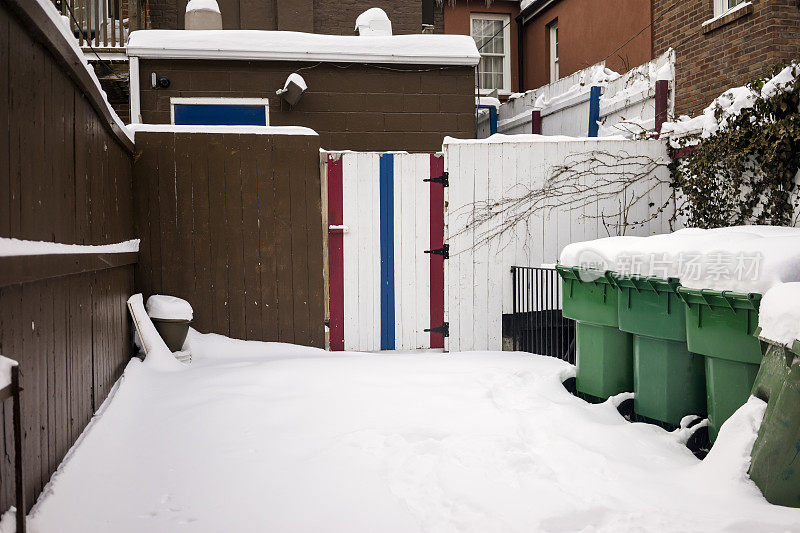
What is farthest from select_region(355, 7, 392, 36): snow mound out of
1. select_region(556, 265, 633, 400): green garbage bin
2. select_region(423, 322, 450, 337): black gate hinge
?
select_region(556, 265, 633, 400): green garbage bin

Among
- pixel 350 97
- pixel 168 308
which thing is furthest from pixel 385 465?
pixel 350 97

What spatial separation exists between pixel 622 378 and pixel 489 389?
920 millimetres

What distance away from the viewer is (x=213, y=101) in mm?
8703

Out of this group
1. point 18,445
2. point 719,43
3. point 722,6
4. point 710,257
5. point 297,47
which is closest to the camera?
point 18,445

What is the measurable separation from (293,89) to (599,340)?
568cm

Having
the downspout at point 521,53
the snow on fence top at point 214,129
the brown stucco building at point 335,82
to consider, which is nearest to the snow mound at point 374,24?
the brown stucco building at point 335,82

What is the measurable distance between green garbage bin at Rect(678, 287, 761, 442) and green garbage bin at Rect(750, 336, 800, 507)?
37 centimetres

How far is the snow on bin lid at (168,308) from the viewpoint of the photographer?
5.25m

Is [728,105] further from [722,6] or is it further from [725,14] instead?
[722,6]

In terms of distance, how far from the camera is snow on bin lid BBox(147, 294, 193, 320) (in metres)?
5.25

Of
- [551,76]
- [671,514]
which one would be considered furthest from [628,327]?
[551,76]

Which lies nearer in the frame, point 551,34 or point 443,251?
point 443,251

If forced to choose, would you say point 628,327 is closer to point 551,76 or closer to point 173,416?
point 173,416

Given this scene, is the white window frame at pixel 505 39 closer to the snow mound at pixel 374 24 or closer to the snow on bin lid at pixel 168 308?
the snow mound at pixel 374 24
